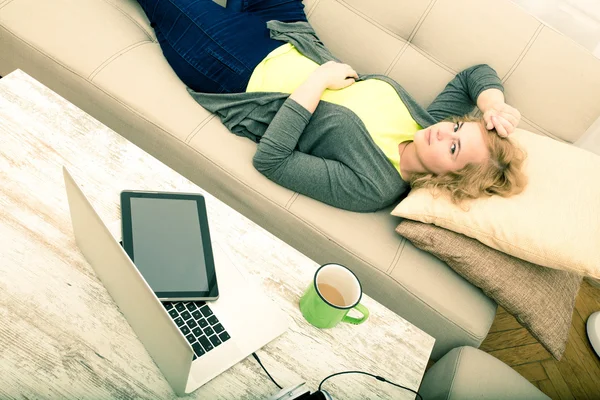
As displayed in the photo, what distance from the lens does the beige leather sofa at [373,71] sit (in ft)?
3.70

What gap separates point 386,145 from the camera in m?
1.20

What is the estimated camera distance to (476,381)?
36.7 inches

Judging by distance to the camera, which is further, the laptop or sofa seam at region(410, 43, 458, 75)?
sofa seam at region(410, 43, 458, 75)

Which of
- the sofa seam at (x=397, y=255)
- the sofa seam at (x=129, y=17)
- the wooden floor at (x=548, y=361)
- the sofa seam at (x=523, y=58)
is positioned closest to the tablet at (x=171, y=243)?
the sofa seam at (x=397, y=255)

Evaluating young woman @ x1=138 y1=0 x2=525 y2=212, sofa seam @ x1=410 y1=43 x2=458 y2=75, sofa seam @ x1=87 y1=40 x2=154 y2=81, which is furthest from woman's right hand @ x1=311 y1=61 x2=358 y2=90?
sofa seam @ x1=87 y1=40 x2=154 y2=81

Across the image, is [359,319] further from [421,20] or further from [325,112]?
[421,20]

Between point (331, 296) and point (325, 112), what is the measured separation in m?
0.63

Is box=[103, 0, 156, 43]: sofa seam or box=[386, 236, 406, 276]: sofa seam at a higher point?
box=[103, 0, 156, 43]: sofa seam

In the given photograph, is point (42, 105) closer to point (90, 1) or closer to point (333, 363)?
point (90, 1)

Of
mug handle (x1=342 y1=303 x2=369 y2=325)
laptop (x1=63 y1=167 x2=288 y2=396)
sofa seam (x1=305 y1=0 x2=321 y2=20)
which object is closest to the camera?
laptop (x1=63 y1=167 x2=288 y2=396)

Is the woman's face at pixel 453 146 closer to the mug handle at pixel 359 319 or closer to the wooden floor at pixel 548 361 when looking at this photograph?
the mug handle at pixel 359 319

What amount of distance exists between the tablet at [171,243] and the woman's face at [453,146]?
66 centimetres

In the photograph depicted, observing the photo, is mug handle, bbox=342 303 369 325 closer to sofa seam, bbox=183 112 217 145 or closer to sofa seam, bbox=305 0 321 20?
sofa seam, bbox=183 112 217 145

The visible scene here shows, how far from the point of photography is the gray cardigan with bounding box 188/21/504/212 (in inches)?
44.5
